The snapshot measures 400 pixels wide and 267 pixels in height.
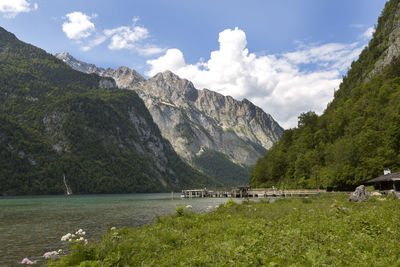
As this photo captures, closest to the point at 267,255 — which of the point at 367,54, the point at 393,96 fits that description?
the point at 393,96

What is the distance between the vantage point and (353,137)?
8212 cm

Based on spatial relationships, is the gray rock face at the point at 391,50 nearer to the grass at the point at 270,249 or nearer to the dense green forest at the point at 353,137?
the dense green forest at the point at 353,137

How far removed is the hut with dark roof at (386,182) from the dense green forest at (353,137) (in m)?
7.57

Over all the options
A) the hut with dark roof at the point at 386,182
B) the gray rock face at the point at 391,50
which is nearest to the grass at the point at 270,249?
the hut with dark roof at the point at 386,182

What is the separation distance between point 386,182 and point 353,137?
76.1 feet

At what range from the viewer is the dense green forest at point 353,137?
71.6 meters

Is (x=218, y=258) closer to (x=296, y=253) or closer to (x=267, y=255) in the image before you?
(x=267, y=255)

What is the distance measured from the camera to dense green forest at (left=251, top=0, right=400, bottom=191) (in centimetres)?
7156

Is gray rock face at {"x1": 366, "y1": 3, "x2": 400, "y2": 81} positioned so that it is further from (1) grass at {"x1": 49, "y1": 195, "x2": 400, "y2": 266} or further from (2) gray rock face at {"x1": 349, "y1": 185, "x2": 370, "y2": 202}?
(1) grass at {"x1": 49, "y1": 195, "x2": 400, "y2": 266}

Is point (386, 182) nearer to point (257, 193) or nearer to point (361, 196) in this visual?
point (361, 196)

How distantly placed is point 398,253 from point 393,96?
270ft

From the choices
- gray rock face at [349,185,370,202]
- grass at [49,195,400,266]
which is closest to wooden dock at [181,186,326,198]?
gray rock face at [349,185,370,202]

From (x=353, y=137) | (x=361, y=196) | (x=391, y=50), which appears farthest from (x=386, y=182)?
(x=391, y=50)

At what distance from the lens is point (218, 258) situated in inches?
Answer: 390
